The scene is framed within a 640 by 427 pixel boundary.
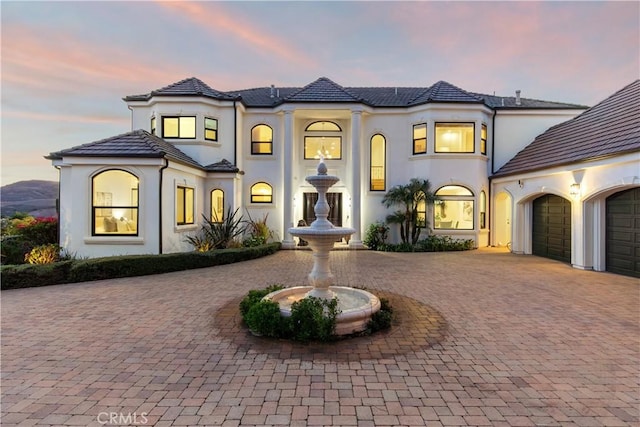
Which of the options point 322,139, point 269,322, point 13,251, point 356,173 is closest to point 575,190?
point 356,173

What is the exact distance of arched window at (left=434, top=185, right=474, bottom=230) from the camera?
1476cm

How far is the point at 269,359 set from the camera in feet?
12.7

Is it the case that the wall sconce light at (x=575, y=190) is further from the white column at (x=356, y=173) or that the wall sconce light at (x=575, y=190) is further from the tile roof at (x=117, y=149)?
the tile roof at (x=117, y=149)

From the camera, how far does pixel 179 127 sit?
47.3 feet

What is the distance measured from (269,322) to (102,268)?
6.53 meters

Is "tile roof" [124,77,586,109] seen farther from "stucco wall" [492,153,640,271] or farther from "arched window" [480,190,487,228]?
"stucco wall" [492,153,640,271]

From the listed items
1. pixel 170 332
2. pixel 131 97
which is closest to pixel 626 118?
pixel 170 332

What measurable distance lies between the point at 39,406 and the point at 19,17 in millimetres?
12183

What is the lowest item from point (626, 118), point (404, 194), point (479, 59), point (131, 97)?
point (404, 194)

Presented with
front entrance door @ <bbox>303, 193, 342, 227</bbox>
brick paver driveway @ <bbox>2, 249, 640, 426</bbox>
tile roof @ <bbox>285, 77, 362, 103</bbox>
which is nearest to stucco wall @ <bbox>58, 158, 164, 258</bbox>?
brick paver driveway @ <bbox>2, 249, 640, 426</bbox>

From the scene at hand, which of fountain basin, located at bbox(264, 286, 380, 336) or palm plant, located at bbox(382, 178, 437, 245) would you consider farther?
palm plant, located at bbox(382, 178, 437, 245)

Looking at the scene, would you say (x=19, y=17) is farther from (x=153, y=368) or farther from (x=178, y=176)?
(x=153, y=368)

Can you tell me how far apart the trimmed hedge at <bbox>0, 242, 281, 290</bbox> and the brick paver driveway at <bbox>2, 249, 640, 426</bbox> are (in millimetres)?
679

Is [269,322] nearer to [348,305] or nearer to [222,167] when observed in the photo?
[348,305]
